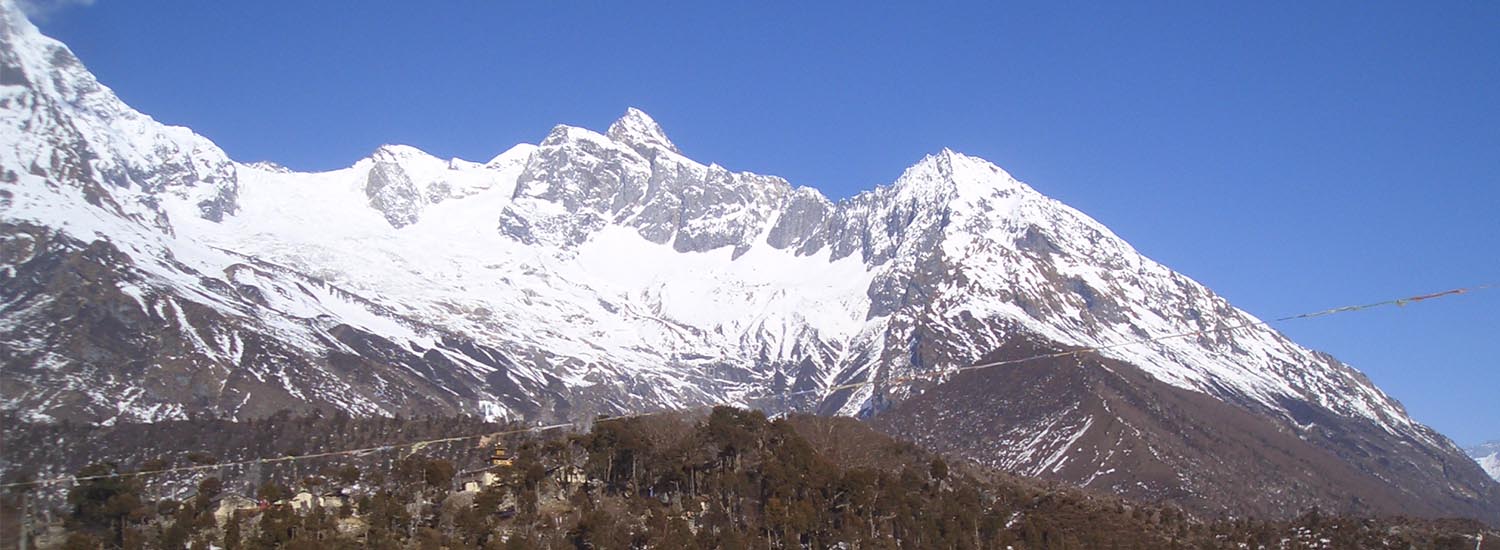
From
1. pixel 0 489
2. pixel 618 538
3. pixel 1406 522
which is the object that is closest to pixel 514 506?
pixel 618 538

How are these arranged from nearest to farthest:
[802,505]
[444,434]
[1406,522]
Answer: [802,505] → [1406,522] → [444,434]

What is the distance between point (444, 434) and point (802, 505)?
103037mm

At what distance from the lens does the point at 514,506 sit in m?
108

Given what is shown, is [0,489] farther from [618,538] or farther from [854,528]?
[854,528]

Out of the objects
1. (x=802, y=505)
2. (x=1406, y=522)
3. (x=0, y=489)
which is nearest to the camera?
(x=0, y=489)

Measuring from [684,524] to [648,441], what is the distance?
21.3 meters

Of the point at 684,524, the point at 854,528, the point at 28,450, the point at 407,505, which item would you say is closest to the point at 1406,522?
the point at 854,528

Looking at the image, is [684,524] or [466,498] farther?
[466,498]

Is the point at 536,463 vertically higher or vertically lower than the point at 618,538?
higher

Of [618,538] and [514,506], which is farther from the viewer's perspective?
[514,506]

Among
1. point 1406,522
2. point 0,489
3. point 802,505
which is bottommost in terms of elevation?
point 0,489

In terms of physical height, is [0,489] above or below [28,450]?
below

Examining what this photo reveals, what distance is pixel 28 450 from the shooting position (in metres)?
162

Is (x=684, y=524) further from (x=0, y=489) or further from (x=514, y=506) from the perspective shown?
(x=0, y=489)
